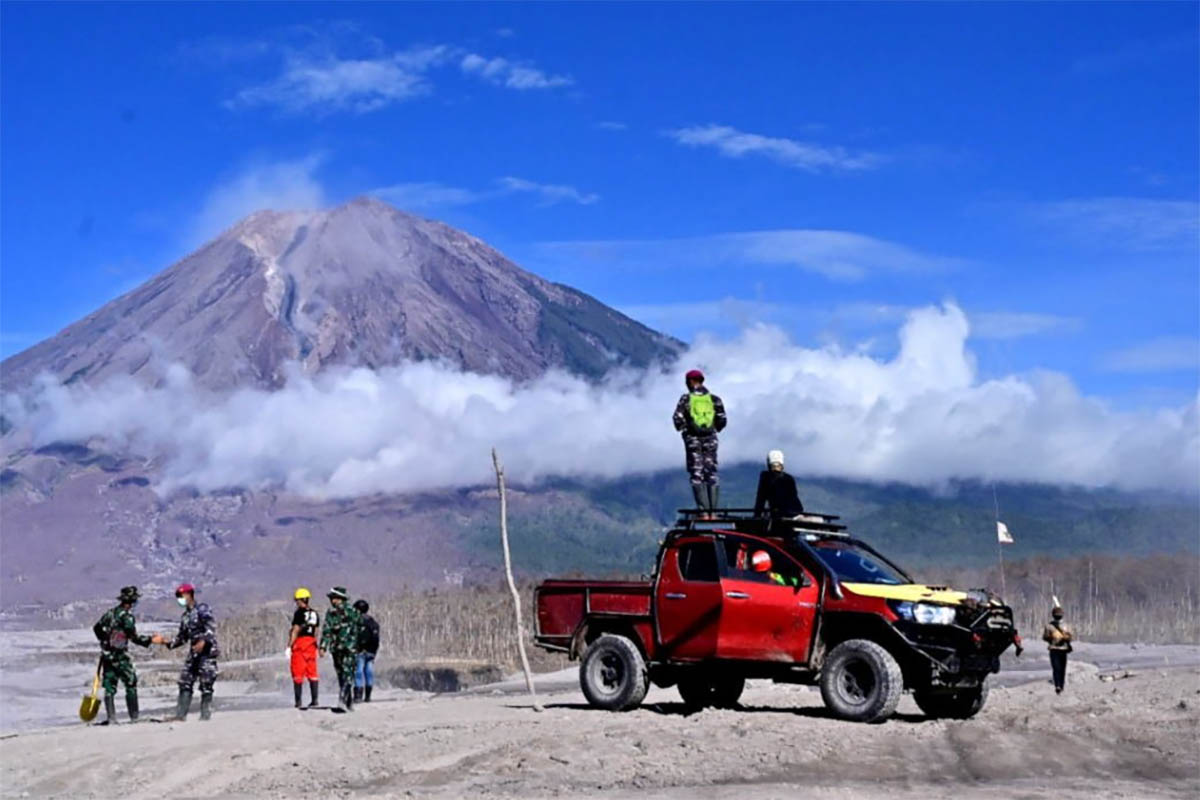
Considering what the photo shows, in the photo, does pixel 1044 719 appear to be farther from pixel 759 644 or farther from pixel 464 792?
pixel 464 792

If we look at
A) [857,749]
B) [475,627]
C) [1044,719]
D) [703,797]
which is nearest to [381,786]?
[703,797]

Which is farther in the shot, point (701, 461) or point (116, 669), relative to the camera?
point (116, 669)

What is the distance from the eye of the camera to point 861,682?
18.9 m

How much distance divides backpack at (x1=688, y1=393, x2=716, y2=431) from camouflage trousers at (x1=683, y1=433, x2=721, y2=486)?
0.19 meters

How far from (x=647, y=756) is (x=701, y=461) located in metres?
5.78

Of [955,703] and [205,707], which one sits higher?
[955,703]

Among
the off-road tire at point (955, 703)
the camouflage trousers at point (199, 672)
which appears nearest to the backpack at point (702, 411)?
the off-road tire at point (955, 703)

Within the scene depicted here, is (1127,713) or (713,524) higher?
(713,524)

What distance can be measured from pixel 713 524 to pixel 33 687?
81.8 meters

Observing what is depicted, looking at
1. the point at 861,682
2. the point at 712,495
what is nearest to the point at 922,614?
the point at 861,682

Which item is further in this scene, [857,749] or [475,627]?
[475,627]

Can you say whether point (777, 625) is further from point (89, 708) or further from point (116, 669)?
point (89, 708)

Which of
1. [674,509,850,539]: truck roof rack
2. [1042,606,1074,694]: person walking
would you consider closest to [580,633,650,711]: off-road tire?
[674,509,850,539]: truck roof rack

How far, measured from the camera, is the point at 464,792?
53.8 feet
